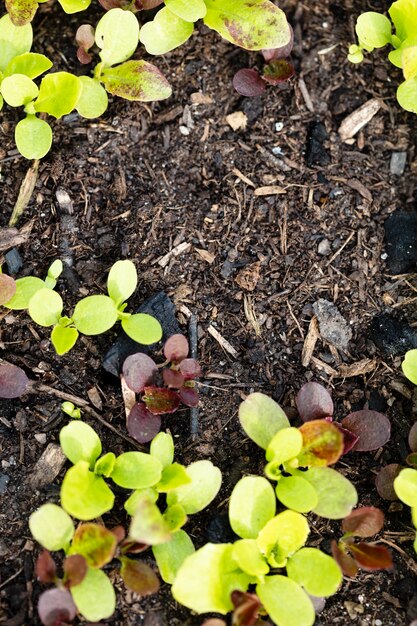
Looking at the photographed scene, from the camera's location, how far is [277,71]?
2.03 metres

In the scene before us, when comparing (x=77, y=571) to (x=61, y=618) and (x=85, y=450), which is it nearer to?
(x=61, y=618)

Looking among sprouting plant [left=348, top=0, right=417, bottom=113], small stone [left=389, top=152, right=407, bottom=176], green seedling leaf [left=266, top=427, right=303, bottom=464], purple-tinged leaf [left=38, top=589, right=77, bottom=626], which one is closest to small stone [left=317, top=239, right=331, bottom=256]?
small stone [left=389, top=152, right=407, bottom=176]

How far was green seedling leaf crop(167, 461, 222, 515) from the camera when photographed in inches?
65.6

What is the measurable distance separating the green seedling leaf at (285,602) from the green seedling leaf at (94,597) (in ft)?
1.10

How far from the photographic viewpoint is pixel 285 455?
1693 mm

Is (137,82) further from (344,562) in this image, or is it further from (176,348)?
(344,562)

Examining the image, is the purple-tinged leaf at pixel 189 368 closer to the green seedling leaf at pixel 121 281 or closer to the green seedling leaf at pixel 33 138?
the green seedling leaf at pixel 121 281

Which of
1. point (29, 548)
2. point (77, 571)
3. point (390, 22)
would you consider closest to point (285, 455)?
point (77, 571)

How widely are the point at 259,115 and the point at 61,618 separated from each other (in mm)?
1429

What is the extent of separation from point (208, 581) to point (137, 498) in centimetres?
25

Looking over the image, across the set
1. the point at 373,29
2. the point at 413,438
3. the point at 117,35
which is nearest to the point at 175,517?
the point at 413,438

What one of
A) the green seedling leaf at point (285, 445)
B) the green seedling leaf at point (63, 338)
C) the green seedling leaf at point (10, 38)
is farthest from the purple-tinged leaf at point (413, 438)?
the green seedling leaf at point (10, 38)

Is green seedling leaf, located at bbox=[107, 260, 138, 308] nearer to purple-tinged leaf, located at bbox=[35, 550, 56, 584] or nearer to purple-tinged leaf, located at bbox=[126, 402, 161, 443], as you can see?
purple-tinged leaf, located at bbox=[126, 402, 161, 443]

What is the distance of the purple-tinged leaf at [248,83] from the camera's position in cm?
201
